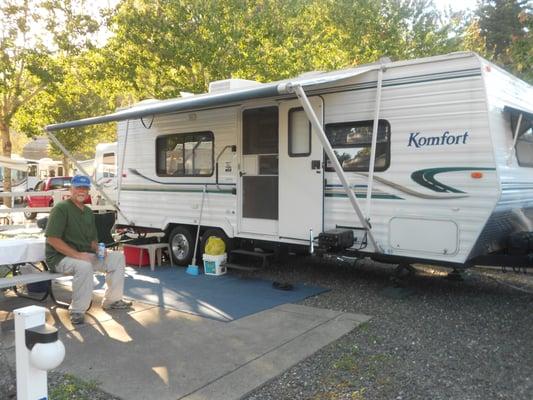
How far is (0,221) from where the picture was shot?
15.6 m

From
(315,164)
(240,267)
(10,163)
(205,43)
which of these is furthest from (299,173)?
(10,163)

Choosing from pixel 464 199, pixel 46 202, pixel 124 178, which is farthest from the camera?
pixel 46 202

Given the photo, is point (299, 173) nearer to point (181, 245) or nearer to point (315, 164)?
point (315, 164)

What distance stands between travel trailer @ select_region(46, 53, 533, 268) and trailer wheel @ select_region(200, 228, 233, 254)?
3 centimetres

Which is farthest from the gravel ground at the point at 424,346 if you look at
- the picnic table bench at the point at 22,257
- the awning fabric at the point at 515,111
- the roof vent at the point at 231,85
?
the roof vent at the point at 231,85

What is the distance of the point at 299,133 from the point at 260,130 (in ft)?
2.50

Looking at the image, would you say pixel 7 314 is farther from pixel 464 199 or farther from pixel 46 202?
pixel 46 202

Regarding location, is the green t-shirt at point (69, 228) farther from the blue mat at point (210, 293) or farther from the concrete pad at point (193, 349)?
the blue mat at point (210, 293)

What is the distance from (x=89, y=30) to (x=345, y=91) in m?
11.3

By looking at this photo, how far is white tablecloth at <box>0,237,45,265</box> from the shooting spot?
5.25m

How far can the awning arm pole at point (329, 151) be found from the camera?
5387 mm

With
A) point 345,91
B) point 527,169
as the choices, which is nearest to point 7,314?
point 345,91

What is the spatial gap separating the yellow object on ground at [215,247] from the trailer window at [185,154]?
102cm

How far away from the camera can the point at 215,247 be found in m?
7.60
